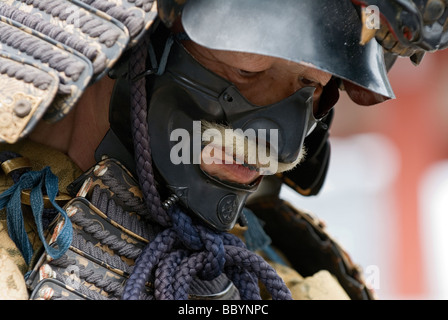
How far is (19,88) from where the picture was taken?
1.06 meters

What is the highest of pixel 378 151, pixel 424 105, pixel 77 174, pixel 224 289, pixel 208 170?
pixel 208 170

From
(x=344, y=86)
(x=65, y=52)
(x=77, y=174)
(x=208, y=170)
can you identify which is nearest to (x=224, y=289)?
(x=208, y=170)

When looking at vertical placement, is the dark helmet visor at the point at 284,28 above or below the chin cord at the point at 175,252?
above

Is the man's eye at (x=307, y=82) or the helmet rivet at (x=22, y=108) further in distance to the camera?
the man's eye at (x=307, y=82)

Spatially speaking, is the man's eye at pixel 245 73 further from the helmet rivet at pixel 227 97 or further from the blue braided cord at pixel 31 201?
the blue braided cord at pixel 31 201

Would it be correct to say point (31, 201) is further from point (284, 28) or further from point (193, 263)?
point (284, 28)

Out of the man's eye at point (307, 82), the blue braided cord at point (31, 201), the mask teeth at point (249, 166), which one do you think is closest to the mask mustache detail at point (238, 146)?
the mask teeth at point (249, 166)

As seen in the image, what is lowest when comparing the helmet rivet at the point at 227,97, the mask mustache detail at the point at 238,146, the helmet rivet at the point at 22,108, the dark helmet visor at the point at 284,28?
the mask mustache detail at the point at 238,146

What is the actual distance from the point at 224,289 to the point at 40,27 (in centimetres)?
58

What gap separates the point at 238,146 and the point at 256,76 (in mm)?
123

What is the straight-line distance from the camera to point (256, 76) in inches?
49.8

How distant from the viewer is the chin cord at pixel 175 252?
1238mm

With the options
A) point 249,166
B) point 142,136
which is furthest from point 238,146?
point 142,136

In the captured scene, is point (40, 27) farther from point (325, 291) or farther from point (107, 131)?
point (325, 291)
